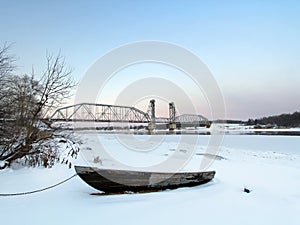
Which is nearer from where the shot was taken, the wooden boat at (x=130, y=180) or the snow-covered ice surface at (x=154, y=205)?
the snow-covered ice surface at (x=154, y=205)

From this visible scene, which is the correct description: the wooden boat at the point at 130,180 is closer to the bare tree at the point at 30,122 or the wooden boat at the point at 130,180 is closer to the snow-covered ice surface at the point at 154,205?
the snow-covered ice surface at the point at 154,205

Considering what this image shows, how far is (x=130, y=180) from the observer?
4.72m

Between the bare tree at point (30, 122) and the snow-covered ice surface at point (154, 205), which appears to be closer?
the snow-covered ice surface at point (154, 205)

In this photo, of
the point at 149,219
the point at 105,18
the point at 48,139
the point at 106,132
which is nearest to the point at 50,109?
the point at 48,139

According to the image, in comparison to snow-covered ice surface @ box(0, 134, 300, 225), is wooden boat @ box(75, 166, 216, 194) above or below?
above

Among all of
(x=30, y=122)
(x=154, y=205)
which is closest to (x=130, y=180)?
(x=154, y=205)

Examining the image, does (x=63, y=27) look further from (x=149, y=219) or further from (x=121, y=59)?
(x=149, y=219)

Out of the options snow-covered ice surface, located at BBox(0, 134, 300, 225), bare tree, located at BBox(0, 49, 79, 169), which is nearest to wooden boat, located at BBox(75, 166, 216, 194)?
snow-covered ice surface, located at BBox(0, 134, 300, 225)

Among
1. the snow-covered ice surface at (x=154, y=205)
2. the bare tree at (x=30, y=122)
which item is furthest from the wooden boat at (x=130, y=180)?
the bare tree at (x=30, y=122)

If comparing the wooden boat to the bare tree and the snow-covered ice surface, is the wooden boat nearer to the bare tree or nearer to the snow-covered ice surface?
the snow-covered ice surface

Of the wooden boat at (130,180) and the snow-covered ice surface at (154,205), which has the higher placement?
the wooden boat at (130,180)

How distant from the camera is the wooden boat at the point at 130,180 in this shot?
452 cm

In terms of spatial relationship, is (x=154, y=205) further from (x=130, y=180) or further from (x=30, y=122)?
(x=30, y=122)

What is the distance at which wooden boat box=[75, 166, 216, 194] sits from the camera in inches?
178
